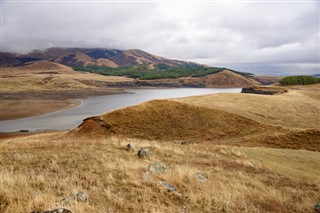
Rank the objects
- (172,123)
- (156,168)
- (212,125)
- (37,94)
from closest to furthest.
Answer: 1. (156,168)
2. (212,125)
3. (172,123)
4. (37,94)

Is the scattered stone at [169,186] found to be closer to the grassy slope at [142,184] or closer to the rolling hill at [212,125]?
the grassy slope at [142,184]

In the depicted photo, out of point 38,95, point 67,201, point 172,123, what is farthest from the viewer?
point 38,95

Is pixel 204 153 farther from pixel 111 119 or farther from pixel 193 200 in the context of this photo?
→ pixel 111 119

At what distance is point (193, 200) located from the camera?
8.72 metres

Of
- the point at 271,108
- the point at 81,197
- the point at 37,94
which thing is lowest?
the point at 37,94

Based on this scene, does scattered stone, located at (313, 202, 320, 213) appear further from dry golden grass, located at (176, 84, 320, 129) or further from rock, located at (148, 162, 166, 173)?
dry golden grass, located at (176, 84, 320, 129)

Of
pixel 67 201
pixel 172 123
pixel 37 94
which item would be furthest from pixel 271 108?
pixel 37 94

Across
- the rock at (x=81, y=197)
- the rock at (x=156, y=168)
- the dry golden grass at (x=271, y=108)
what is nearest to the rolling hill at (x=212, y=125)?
the dry golden grass at (x=271, y=108)

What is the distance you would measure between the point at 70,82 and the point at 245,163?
600 ft

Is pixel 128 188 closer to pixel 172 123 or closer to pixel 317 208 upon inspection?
pixel 317 208

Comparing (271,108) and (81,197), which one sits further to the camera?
(271,108)

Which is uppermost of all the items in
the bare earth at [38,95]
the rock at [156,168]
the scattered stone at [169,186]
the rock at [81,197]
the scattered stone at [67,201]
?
the scattered stone at [67,201]

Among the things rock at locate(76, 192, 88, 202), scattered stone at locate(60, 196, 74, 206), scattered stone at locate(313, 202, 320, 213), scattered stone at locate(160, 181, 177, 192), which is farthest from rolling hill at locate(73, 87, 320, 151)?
scattered stone at locate(60, 196, 74, 206)

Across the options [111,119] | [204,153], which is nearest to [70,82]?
[111,119]
